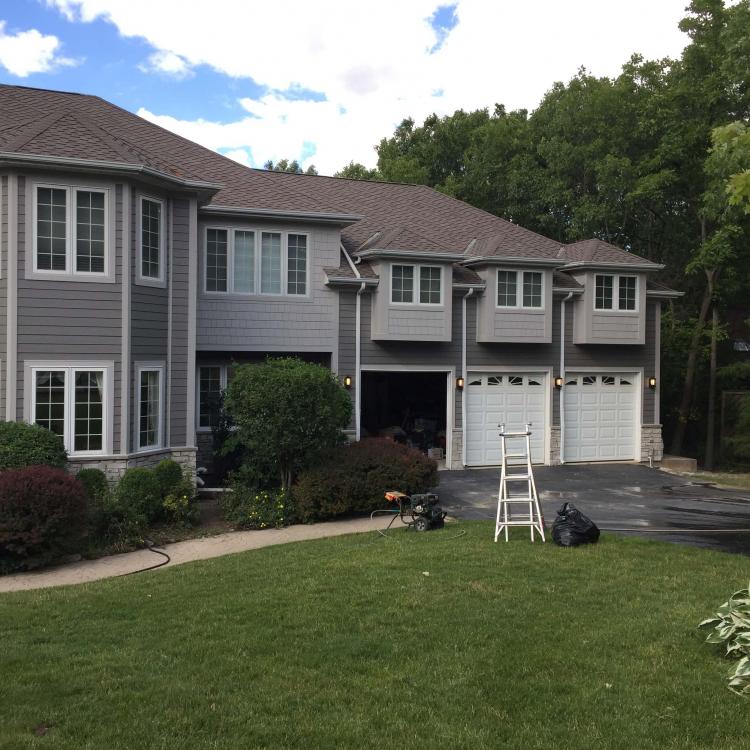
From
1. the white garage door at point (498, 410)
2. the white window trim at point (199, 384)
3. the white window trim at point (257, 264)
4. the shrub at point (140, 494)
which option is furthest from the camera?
the white garage door at point (498, 410)

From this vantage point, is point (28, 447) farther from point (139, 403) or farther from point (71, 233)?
point (71, 233)

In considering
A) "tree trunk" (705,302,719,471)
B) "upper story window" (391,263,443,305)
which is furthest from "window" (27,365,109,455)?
"tree trunk" (705,302,719,471)

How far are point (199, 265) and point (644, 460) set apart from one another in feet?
40.0

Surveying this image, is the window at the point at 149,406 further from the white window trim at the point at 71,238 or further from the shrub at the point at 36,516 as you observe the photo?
the shrub at the point at 36,516

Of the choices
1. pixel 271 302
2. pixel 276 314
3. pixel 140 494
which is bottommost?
pixel 140 494

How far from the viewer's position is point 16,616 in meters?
7.64

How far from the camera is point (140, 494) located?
12.4 meters

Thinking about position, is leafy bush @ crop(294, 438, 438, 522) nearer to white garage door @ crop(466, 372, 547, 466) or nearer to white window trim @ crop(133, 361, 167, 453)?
white window trim @ crop(133, 361, 167, 453)

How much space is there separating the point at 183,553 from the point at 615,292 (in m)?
13.1

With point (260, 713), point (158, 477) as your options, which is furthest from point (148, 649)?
point (158, 477)

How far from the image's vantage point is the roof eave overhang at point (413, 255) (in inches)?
682

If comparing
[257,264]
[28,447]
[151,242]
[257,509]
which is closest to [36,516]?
[28,447]

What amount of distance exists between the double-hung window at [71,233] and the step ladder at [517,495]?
23.7ft

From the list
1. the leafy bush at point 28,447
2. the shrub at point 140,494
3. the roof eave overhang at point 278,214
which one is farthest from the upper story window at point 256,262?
the leafy bush at point 28,447
